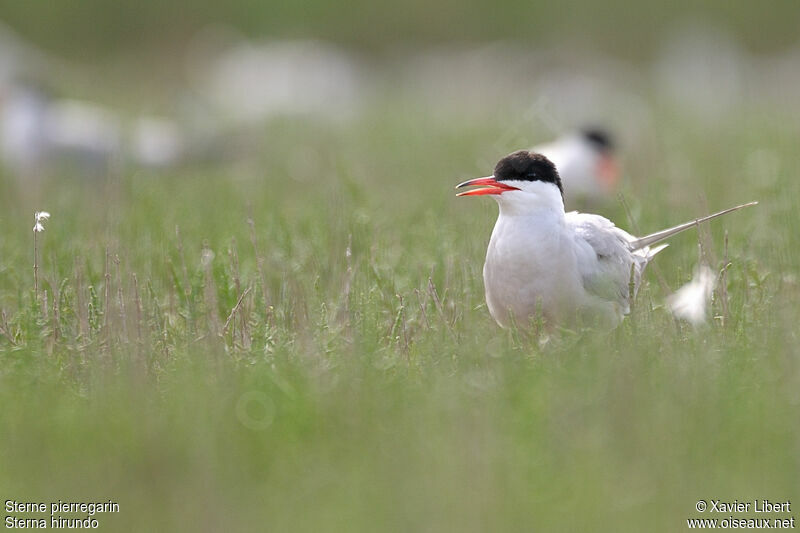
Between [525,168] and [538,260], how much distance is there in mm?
376

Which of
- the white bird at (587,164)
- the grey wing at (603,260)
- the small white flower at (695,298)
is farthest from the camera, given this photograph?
the white bird at (587,164)

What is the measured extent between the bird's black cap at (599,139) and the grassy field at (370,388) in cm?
251

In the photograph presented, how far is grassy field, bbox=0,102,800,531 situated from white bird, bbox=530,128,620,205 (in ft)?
5.23

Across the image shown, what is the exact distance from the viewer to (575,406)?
3.43 m

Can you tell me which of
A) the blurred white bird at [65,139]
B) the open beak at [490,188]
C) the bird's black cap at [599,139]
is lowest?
the open beak at [490,188]

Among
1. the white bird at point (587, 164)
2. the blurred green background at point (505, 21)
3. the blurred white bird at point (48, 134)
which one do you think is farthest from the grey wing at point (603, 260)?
the blurred green background at point (505, 21)

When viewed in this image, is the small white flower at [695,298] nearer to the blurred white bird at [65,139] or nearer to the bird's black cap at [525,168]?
the bird's black cap at [525,168]

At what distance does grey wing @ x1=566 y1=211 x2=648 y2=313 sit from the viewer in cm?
475

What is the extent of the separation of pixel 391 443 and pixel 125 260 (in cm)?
242

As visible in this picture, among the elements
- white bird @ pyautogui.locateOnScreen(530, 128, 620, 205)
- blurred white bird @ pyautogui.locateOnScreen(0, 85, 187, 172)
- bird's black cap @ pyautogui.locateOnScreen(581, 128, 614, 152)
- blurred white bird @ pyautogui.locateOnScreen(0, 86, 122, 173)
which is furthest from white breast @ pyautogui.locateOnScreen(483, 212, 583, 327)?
blurred white bird @ pyautogui.locateOnScreen(0, 86, 122, 173)

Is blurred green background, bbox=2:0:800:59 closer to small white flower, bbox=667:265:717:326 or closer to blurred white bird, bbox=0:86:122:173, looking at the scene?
blurred white bird, bbox=0:86:122:173

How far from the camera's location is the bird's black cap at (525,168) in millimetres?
4664

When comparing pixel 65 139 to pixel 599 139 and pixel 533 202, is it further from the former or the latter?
pixel 533 202

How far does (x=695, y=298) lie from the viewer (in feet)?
15.2
